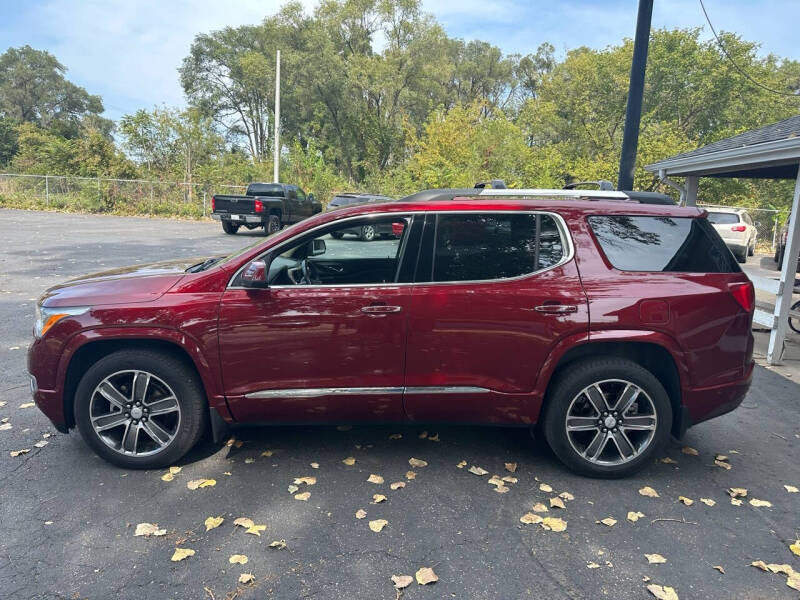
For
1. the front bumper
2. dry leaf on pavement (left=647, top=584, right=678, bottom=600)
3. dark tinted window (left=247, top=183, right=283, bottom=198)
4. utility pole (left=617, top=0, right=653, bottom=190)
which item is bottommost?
dry leaf on pavement (left=647, top=584, right=678, bottom=600)

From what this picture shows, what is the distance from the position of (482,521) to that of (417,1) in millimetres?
45272

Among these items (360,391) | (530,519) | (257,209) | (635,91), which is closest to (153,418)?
(360,391)

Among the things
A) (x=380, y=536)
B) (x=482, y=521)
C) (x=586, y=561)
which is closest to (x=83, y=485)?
(x=380, y=536)

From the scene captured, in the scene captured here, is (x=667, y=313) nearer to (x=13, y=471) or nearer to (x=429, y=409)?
(x=429, y=409)

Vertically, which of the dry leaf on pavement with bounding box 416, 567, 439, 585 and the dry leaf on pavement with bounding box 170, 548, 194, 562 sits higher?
the dry leaf on pavement with bounding box 416, 567, 439, 585

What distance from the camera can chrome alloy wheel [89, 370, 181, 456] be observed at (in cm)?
355

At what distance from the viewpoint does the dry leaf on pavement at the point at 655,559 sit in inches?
111

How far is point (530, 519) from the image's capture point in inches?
124

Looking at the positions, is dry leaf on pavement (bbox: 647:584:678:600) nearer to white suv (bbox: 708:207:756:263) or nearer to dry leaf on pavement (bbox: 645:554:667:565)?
dry leaf on pavement (bbox: 645:554:667:565)

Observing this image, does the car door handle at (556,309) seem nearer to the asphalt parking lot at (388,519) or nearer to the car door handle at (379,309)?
the car door handle at (379,309)

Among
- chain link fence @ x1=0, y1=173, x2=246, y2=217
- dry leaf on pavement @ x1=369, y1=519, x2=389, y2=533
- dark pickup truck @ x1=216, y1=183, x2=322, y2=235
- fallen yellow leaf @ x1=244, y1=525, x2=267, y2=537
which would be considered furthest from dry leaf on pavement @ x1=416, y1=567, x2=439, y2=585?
chain link fence @ x1=0, y1=173, x2=246, y2=217

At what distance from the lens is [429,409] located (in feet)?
11.9

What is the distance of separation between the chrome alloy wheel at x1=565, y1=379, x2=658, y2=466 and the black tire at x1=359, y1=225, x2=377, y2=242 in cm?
178

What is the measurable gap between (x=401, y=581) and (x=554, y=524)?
101cm
